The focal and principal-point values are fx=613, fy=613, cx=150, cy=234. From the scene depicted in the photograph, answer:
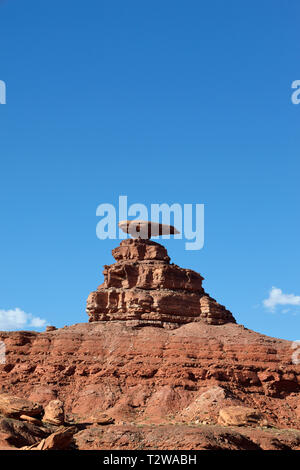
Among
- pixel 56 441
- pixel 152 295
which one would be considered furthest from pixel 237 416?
pixel 152 295

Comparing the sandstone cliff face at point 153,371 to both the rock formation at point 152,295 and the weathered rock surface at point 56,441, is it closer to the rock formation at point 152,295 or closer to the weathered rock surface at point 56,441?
the rock formation at point 152,295

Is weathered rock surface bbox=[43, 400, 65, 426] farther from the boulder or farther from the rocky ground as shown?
the boulder

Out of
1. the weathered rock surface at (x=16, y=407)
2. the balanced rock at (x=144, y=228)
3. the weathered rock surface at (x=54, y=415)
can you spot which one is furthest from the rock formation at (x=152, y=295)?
the weathered rock surface at (x=16, y=407)

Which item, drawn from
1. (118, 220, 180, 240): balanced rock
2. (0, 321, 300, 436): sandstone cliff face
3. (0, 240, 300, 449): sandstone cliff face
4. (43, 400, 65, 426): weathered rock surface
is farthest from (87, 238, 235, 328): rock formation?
(43, 400, 65, 426): weathered rock surface

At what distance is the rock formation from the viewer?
79500 mm

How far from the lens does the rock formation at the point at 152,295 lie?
Answer: 79500 mm

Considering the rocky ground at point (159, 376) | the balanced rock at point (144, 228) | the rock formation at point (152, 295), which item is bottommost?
the rocky ground at point (159, 376)

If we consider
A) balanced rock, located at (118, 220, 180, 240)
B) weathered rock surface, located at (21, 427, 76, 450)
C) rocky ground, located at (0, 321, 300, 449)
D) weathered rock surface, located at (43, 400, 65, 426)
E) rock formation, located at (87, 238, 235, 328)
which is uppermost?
balanced rock, located at (118, 220, 180, 240)

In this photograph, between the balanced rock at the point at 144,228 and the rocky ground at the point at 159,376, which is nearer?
the rocky ground at the point at 159,376

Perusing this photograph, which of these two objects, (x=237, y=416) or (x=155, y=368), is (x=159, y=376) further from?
(x=237, y=416)
